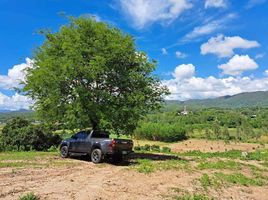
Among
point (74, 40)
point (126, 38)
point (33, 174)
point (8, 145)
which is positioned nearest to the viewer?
point (33, 174)

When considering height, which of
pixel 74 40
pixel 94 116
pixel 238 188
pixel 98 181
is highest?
pixel 74 40

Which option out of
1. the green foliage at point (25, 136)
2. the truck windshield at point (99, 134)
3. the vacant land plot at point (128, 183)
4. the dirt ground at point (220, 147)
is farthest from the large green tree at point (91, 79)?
the dirt ground at point (220, 147)

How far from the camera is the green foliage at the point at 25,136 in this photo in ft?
117

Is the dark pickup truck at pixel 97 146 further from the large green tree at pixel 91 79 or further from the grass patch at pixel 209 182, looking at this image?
the grass patch at pixel 209 182

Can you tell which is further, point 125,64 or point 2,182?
point 125,64

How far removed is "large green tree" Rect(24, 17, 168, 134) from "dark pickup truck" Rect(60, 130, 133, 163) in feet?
5.45

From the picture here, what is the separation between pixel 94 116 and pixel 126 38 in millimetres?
6537

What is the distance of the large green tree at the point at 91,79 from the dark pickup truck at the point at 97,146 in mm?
1660

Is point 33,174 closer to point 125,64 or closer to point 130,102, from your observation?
point 130,102

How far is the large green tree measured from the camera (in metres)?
23.9

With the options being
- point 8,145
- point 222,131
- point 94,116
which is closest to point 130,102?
point 94,116

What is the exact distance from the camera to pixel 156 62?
2717cm

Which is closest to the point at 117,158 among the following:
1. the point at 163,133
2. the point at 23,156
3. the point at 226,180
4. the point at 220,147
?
the point at 226,180

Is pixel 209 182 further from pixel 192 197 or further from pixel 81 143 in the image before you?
pixel 81 143
